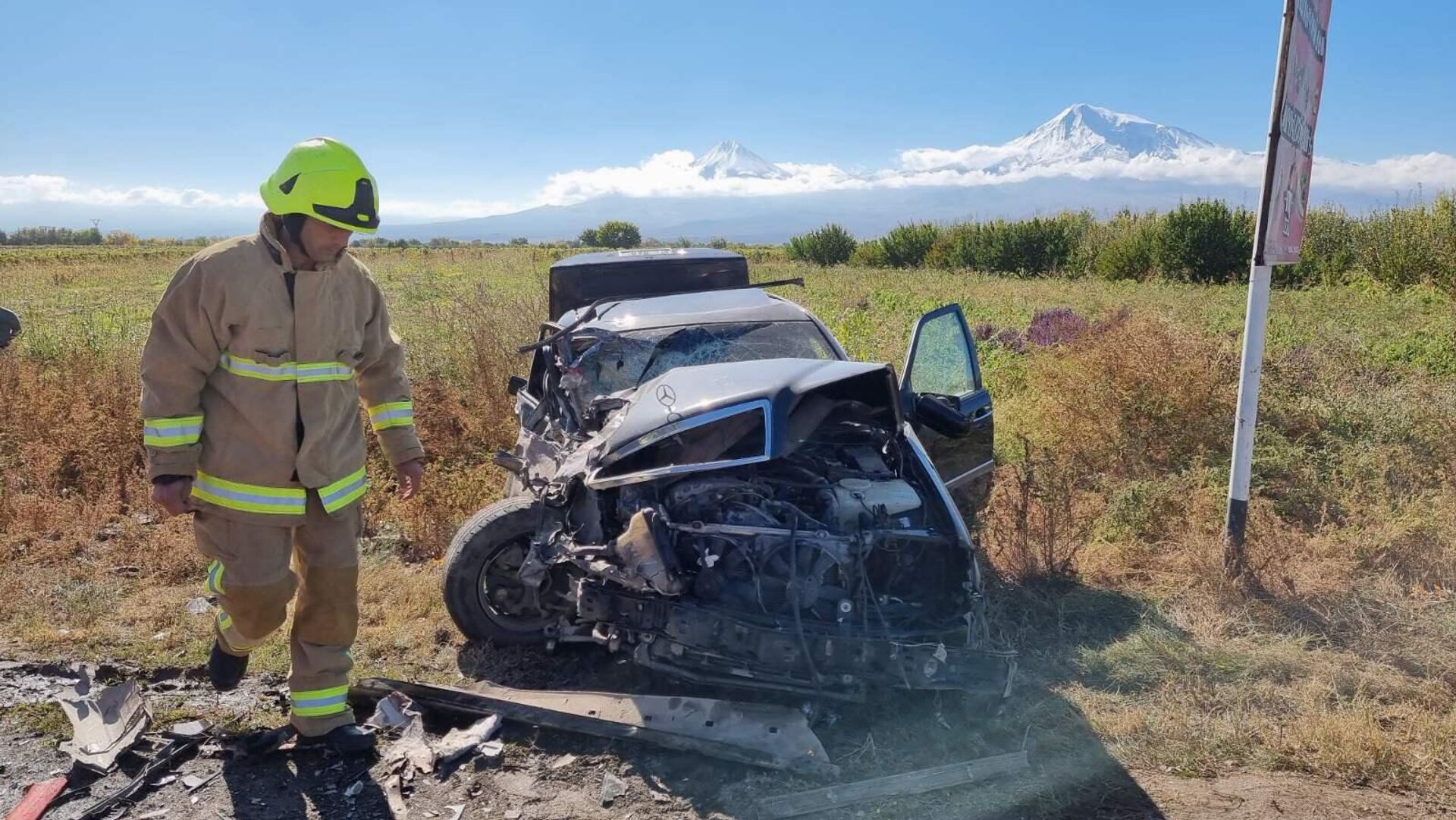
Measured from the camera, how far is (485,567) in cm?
402

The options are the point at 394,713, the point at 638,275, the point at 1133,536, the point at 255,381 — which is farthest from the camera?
the point at 638,275

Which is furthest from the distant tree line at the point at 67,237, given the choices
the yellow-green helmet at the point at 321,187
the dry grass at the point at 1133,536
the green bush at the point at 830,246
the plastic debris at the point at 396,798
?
the plastic debris at the point at 396,798

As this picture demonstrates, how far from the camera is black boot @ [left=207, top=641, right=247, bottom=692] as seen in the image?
10.7 feet

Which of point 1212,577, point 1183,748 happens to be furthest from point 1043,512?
point 1183,748

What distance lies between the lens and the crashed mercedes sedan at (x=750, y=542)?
3.04 m

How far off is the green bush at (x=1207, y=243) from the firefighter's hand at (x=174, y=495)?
22597mm

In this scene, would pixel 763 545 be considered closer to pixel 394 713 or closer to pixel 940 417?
pixel 940 417

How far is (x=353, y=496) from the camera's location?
315 centimetres

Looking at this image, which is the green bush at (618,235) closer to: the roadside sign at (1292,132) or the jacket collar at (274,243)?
the roadside sign at (1292,132)

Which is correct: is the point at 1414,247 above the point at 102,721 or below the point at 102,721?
above

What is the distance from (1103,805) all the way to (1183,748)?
0.49 metres

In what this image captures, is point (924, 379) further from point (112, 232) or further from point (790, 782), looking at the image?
point (112, 232)

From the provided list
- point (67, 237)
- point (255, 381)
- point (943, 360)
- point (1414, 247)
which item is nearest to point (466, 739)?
point (255, 381)

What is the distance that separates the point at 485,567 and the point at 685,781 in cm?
152
